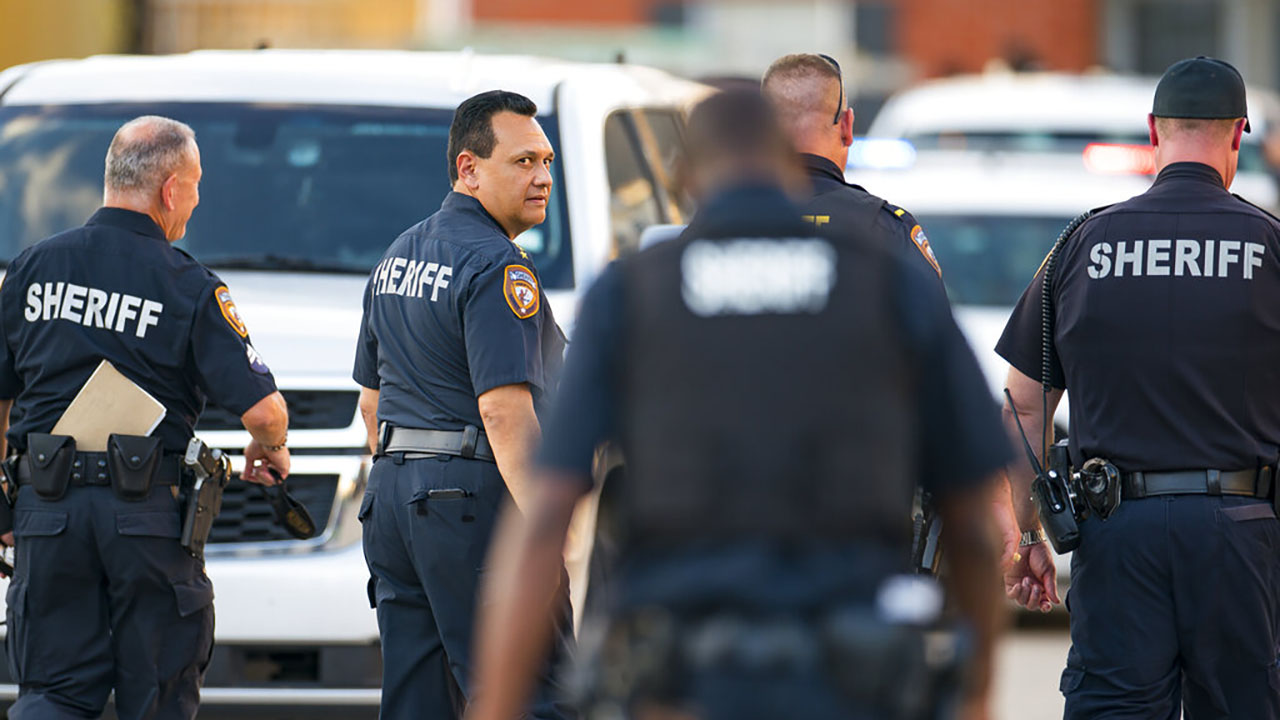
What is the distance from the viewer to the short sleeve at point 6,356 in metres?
5.11

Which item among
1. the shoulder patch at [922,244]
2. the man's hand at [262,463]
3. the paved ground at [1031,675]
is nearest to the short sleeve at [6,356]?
the man's hand at [262,463]

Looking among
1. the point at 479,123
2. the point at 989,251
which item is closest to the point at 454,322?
the point at 479,123

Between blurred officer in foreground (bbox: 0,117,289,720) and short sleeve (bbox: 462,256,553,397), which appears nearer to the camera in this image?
short sleeve (bbox: 462,256,553,397)

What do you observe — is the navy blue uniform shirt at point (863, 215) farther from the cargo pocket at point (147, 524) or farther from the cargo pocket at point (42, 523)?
the cargo pocket at point (42, 523)

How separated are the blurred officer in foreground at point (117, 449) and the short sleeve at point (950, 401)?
98.7 inches

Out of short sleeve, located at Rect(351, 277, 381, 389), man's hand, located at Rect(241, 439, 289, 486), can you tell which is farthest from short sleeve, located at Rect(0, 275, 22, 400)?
short sleeve, located at Rect(351, 277, 381, 389)

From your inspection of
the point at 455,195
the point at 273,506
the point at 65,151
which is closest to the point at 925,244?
the point at 455,195

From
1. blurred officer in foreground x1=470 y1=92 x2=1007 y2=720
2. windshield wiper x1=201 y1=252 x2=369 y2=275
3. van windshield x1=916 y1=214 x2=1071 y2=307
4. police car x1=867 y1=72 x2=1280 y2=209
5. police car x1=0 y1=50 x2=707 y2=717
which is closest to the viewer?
blurred officer in foreground x1=470 y1=92 x2=1007 y2=720

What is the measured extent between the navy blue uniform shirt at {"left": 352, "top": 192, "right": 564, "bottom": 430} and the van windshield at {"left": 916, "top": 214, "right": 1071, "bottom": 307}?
5075 mm

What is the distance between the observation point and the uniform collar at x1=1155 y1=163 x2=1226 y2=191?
4.80 m

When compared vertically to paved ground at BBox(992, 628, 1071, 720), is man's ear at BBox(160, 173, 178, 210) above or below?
above

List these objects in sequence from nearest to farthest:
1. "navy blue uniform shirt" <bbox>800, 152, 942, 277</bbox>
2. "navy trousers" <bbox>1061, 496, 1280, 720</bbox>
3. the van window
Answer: "navy trousers" <bbox>1061, 496, 1280, 720</bbox> → "navy blue uniform shirt" <bbox>800, 152, 942, 277</bbox> → the van window

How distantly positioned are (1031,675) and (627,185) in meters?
2.61

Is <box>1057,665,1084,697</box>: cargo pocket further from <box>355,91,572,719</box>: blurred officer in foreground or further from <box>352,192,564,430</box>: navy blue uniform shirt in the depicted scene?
<box>352,192,564,430</box>: navy blue uniform shirt
